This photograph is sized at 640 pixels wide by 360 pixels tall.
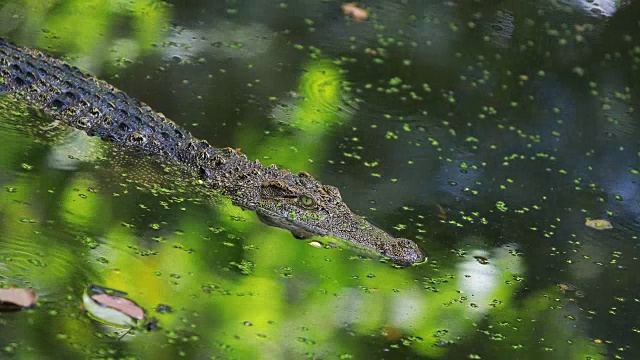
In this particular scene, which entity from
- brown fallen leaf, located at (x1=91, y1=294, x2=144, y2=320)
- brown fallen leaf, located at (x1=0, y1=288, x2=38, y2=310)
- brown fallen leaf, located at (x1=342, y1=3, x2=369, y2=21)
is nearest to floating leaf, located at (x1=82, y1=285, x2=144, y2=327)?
brown fallen leaf, located at (x1=91, y1=294, x2=144, y2=320)

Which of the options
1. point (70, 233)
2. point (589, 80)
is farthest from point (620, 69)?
point (70, 233)

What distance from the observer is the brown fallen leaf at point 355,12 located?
7.22m

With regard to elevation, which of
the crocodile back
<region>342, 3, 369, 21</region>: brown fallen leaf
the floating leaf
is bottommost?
the floating leaf

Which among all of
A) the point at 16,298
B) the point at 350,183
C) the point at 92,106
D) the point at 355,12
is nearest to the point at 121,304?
the point at 16,298

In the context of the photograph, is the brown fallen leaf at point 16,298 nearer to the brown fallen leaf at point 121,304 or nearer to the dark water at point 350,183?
the dark water at point 350,183

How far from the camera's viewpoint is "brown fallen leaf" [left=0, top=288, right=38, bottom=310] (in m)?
3.27

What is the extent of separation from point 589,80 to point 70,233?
172 inches

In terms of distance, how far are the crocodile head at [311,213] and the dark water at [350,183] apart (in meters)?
0.11

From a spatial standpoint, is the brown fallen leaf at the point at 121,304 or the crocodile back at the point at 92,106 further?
the crocodile back at the point at 92,106

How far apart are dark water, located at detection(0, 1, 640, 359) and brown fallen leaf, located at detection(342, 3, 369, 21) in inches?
4.0

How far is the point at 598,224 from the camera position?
5121 mm

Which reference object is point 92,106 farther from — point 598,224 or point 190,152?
point 598,224

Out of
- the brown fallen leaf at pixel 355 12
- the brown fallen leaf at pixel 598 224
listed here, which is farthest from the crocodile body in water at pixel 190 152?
the brown fallen leaf at pixel 355 12

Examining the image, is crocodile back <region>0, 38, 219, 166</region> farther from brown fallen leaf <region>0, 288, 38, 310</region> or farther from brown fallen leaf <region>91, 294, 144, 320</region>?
brown fallen leaf <region>0, 288, 38, 310</region>
